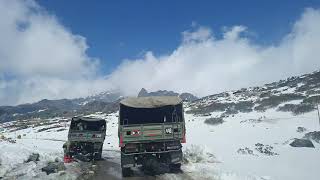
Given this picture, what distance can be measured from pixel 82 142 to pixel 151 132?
934 centimetres

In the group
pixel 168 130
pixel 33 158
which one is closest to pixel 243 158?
pixel 168 130

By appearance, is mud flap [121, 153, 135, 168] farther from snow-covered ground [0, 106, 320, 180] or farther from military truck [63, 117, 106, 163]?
military truck [63, 117, 106, 163]

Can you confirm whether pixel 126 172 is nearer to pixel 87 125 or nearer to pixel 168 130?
pixel 168 130

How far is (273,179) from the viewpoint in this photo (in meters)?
15.5

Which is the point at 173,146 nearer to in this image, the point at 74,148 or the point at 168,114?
the point at 168,114

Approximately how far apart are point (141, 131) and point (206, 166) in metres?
3.72

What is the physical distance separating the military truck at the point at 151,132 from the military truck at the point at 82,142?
780cm

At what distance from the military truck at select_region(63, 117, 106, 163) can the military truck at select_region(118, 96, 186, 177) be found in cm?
780

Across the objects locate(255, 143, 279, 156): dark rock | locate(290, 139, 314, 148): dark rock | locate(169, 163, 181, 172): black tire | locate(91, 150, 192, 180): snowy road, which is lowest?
locate(91, 150, 192, 180): snowy road

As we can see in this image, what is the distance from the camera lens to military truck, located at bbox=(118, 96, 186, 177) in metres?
18.5

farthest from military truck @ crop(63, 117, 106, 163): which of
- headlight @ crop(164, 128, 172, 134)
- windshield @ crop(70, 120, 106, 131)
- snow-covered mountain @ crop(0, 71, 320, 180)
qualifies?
headlight @ crop(164, 128, 172, 134)

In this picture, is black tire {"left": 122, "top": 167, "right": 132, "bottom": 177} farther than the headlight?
No

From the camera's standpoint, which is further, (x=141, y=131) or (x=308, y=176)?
(x=141, y=131)

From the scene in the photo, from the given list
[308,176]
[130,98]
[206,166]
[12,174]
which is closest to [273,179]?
[308,176]
